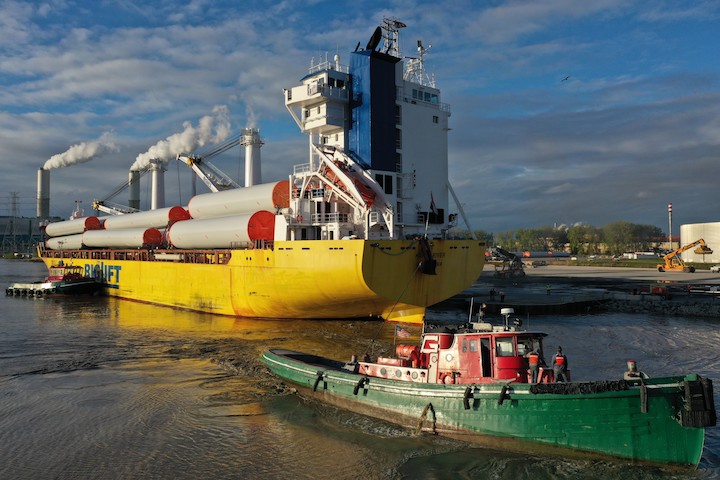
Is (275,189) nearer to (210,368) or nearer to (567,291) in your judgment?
(210,368)

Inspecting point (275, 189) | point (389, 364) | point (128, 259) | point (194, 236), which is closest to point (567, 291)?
point (275, 189)

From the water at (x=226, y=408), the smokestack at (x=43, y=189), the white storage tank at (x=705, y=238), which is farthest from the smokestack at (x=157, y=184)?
the white storage tank at (x=705, y=238)

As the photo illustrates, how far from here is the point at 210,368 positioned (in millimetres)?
21547

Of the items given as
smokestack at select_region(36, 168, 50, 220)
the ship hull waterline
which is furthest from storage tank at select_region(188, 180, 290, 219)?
smokestack at select_region(36, 168, 50, 220)

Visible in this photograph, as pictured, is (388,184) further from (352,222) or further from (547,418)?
(547,418)

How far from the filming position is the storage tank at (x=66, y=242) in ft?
197

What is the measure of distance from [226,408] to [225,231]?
19.7m

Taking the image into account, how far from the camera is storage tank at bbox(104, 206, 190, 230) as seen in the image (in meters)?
46.5

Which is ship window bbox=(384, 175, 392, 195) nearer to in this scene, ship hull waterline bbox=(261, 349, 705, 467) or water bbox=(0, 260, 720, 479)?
water bbox=(0, 260, 720, 479)

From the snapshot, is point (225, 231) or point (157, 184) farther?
point (157, 184)

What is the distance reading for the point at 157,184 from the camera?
205 feet

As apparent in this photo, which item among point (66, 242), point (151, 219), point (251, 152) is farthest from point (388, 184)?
Answer: point (66, 242)

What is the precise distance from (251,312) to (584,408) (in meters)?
24.4

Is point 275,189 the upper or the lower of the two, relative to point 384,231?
upper
